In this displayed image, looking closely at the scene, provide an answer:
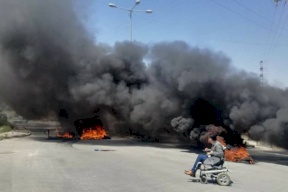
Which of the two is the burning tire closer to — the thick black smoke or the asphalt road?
the asphalt road

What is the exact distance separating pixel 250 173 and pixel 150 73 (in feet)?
56.7

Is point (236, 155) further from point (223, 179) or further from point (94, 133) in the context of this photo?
point (94, 133)

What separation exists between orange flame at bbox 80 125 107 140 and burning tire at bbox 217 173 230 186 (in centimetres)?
2189

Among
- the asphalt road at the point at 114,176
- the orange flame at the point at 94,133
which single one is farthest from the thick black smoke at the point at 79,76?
the asphalt road at the point at 114,176

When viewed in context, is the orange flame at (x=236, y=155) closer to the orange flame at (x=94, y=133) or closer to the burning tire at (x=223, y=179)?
the burning tire at (x=223, y=179)

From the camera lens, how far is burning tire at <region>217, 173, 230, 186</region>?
1123cm

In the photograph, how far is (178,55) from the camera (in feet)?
87.7

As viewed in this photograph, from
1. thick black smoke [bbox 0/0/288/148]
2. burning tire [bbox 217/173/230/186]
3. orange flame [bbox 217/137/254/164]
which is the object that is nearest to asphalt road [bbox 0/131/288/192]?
burning tire [bbox 217/173/230/186]

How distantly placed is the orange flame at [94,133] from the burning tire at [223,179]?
2189cm

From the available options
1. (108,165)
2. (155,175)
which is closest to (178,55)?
(108,165)

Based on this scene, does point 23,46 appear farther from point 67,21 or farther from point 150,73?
point 150,73

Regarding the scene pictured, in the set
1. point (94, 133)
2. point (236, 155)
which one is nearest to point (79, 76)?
point (94, 133)

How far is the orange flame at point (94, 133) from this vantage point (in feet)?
106

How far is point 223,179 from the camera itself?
11.3 metres
